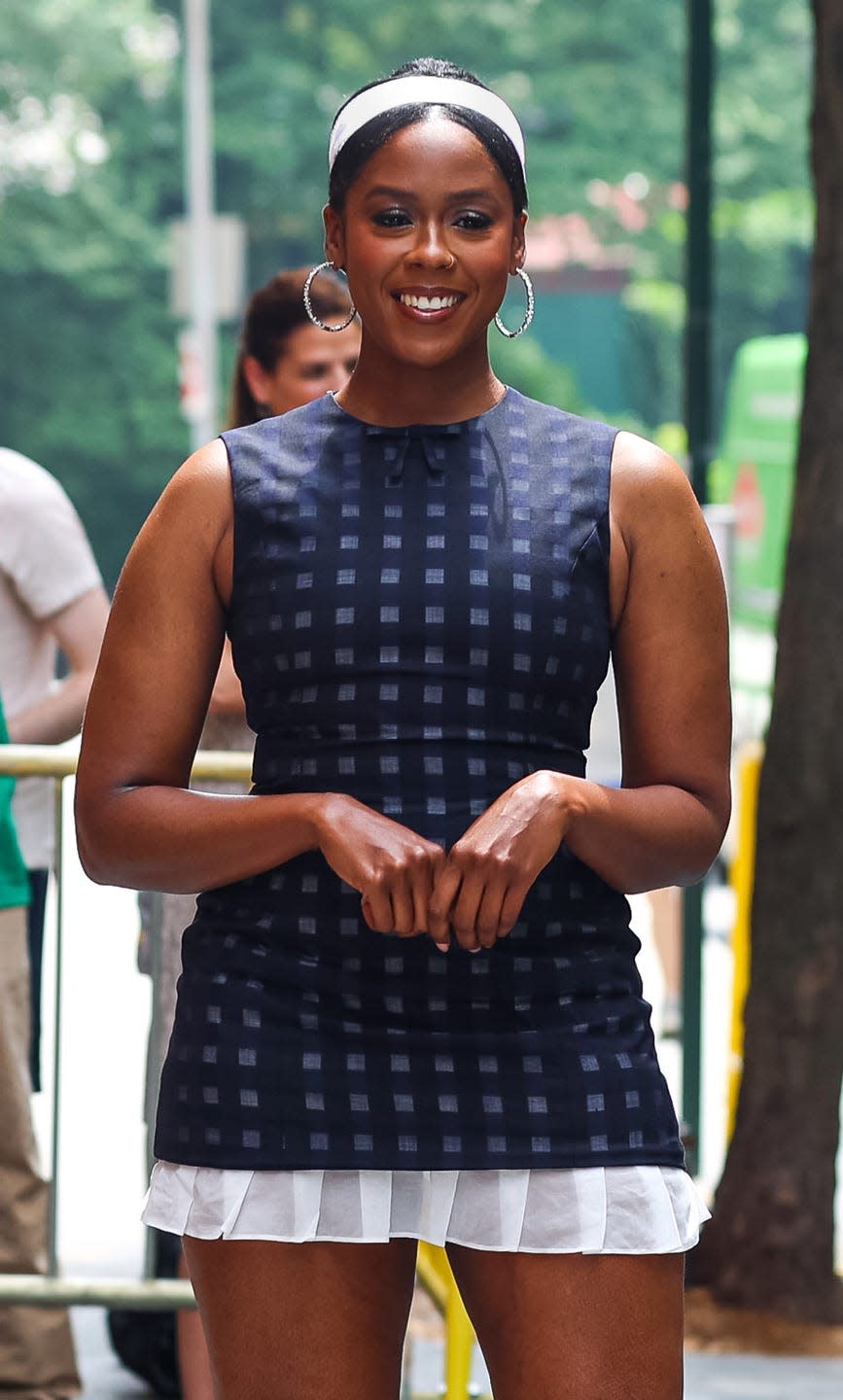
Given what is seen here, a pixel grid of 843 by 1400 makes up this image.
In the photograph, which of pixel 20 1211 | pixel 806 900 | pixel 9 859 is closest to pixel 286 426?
pixel 9 859

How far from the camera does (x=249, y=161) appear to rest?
2819cm

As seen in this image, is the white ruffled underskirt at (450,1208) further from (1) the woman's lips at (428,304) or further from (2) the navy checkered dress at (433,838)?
(1) the woman's lips at (428,304)

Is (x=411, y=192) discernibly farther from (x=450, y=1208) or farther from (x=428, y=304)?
(x=450, y=1208)

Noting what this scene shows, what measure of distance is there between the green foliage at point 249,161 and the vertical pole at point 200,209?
69 centimetres

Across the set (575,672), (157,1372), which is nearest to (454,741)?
(575,672)

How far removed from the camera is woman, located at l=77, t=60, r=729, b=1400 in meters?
2.16

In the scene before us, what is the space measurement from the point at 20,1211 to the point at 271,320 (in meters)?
1.67

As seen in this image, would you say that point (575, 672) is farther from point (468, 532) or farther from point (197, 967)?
point (197, 967)

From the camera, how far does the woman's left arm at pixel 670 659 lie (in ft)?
7.47

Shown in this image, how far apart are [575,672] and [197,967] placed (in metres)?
0.44

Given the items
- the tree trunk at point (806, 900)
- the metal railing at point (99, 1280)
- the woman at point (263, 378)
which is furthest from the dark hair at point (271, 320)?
the tree trunk at point (806, 900)

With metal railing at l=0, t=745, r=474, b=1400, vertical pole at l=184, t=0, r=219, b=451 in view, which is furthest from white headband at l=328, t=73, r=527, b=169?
vertical pole at l=184, t=0, r=219, b=451

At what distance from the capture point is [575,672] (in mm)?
2264

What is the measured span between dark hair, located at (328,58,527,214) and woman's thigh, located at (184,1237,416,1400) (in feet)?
3.20
